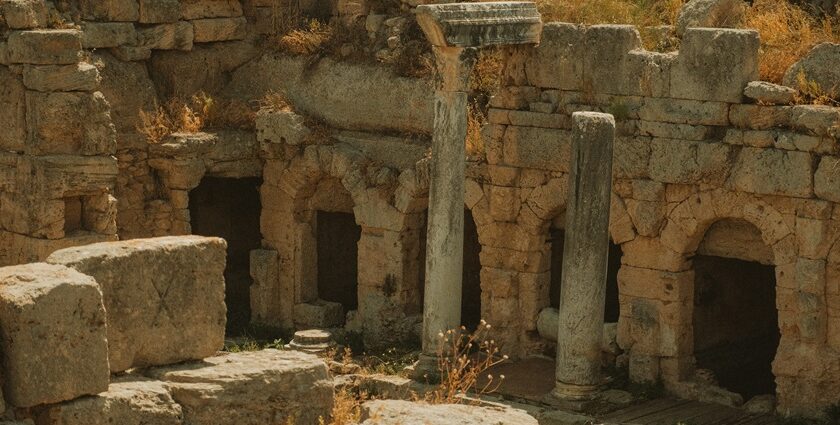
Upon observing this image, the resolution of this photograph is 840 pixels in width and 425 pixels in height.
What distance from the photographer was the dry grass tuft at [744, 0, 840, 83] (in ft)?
52.1

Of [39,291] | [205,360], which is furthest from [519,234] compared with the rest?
[39,291]

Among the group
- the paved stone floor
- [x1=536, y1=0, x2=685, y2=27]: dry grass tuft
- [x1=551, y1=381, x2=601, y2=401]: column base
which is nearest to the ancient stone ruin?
[x1=551, y1=381, x2=601, y2=401]: column base

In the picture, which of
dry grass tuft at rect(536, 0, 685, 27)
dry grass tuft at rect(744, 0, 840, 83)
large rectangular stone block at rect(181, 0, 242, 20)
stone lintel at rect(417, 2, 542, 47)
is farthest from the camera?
large rectangular stone block at rect(181, 0, 242, 20)

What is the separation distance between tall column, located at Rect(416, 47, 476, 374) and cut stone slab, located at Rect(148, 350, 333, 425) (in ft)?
24.2

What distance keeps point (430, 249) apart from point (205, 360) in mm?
7706

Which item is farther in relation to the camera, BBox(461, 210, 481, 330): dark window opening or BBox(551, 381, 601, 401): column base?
BBox(461, 210, 481, 330): dark window opening

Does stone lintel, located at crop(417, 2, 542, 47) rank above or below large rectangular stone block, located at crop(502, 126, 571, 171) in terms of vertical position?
above

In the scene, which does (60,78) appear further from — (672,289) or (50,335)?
(50,335)

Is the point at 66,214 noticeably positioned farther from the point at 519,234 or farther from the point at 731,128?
the point at 731,128

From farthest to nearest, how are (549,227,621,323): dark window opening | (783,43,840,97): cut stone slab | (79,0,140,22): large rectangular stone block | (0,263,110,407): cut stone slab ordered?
(79,0,140,22): large rectangular stone block
(549,227,621,323): dark window opening
(783,43,840,97): cut stone slab
(0,263,110,407): cut stone slab

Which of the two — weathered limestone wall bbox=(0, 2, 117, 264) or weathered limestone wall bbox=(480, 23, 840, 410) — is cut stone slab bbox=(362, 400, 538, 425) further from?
weathered limestone wall bbox=(0, 2, 117, 264)

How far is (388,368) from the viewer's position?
17.4m

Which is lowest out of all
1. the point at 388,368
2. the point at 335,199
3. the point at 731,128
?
the point at 388,368

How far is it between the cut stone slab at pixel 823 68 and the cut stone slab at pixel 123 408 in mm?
8371
